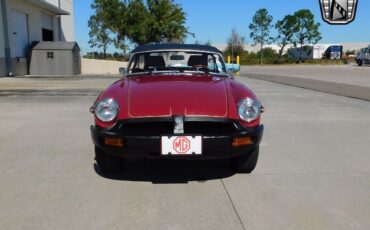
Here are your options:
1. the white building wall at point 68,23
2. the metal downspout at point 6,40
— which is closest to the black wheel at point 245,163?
the metal downspout at point 6,40

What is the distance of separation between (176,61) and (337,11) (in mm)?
4321

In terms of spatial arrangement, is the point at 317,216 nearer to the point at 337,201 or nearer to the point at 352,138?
the point at 337,201

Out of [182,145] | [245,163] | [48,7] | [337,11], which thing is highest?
[48,7]

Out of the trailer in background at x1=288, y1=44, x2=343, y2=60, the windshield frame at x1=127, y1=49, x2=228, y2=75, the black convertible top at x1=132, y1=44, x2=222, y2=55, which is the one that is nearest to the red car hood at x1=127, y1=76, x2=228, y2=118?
the windshield frame at x1=127, y1=49, x2=228, y2=75

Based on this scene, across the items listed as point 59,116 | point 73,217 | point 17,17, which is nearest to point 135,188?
point 73,217

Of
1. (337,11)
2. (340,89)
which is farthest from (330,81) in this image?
(337,11)

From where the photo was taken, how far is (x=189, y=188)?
12.9 feet

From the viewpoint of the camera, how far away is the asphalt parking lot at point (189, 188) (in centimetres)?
317

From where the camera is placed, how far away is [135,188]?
12.9ft

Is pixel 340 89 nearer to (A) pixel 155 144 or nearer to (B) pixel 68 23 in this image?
(A) pixel 155 144

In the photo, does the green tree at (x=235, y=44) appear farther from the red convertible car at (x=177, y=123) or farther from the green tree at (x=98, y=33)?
the red convertible car at (x=177, y=123)

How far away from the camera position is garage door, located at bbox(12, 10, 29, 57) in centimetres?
2462

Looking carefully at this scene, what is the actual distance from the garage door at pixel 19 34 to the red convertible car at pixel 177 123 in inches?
892

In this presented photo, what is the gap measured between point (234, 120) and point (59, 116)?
5680mm
